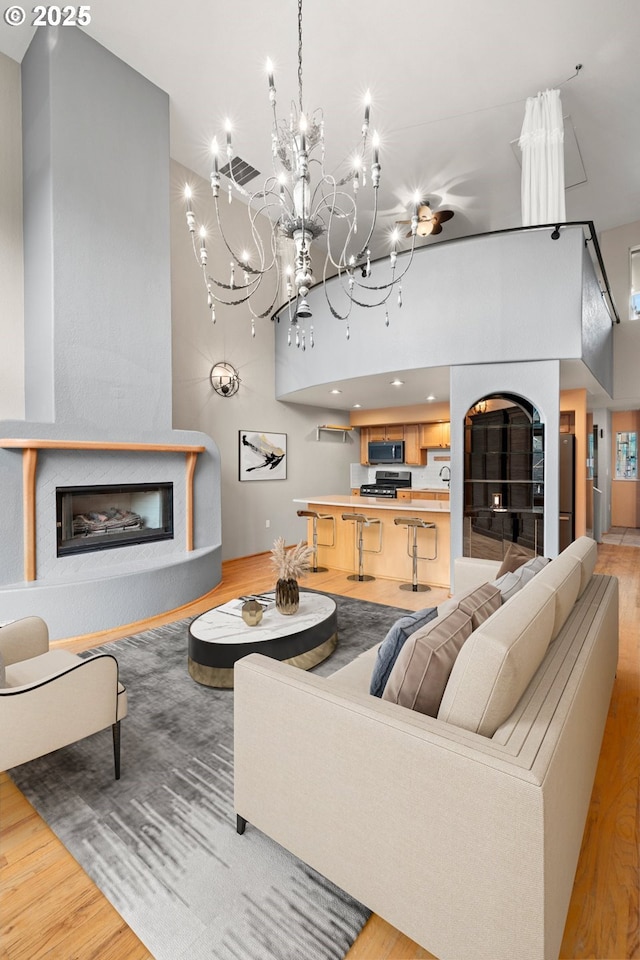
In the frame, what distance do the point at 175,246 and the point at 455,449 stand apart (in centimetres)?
408

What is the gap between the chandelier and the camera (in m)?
2.57

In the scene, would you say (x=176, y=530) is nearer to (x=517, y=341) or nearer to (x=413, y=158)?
(x=517, y=341)

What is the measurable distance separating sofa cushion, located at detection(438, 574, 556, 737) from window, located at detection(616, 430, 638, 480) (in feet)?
33.0

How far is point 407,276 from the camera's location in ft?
16.5

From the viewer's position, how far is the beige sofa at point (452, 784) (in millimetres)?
983

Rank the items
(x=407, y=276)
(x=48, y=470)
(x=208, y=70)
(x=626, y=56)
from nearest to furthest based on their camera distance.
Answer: (x=48, y=470), (x=626, y=56), (x=208, y=70), (x=407, y=276)

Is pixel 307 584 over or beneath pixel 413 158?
beneath

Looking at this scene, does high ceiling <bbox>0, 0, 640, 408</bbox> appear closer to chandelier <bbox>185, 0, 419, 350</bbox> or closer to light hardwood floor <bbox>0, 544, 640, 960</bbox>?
chandelier <bbox>185, 0, 419, 350</bbox>

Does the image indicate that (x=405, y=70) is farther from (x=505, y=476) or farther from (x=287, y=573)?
(x=287, y=573)

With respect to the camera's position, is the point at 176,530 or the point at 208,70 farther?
the point at 176,530

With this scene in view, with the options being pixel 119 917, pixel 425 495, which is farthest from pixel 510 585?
pixel 425 495

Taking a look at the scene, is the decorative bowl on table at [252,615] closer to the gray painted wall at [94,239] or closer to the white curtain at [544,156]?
the gray painted wall at [94,239]

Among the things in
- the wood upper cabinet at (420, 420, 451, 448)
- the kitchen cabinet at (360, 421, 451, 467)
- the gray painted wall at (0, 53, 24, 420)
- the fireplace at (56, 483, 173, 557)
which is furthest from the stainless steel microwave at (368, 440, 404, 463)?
the gray painted wall at (0, 53, 24, 420)

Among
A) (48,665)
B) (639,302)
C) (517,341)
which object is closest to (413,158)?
(517,341)
